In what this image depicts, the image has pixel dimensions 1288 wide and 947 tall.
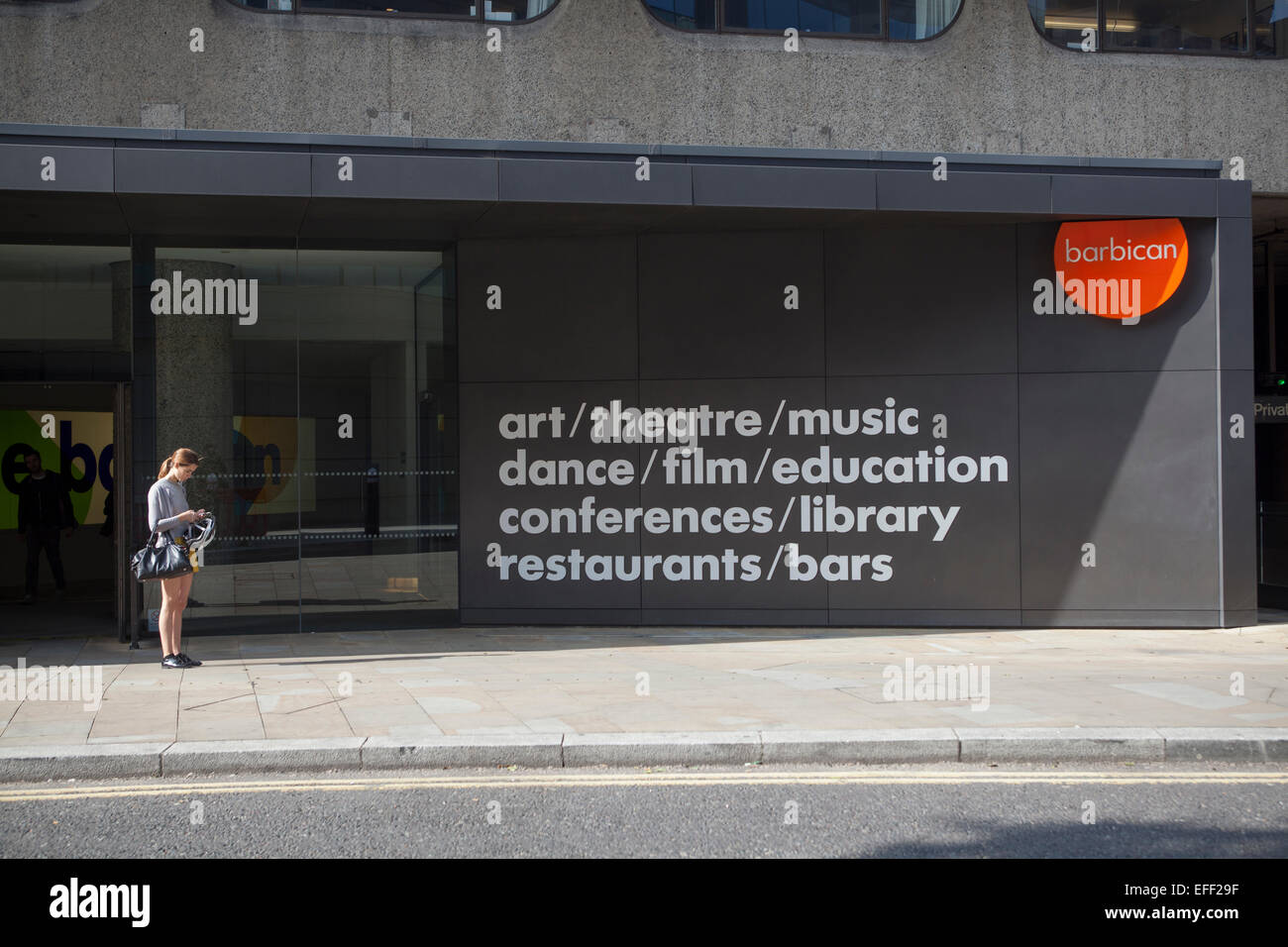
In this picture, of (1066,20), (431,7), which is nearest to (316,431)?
(431,7)

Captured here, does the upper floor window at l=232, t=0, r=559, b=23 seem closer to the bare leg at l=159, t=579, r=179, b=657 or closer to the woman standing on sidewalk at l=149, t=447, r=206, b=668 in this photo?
the woman standing on sidewalk at l=149, t=447, r=206, b=668

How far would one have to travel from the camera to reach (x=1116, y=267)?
1175cm

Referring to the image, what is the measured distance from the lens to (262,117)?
1178 cm

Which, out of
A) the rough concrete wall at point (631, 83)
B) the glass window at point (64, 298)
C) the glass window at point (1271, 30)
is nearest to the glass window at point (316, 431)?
the glass window at point (64, 298)

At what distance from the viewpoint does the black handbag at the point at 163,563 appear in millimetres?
9203

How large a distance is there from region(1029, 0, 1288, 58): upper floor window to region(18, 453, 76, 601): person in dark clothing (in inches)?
493

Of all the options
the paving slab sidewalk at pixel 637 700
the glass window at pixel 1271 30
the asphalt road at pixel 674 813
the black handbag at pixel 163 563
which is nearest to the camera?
the asphalt road at pixel 674 813

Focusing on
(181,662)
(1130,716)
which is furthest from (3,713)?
(1130,716)

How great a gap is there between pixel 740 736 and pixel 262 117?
8376 millimetres

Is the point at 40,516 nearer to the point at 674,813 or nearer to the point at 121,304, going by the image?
the point at 121,304

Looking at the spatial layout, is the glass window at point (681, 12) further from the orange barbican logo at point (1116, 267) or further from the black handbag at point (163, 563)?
the black handbag at point (163, 563)

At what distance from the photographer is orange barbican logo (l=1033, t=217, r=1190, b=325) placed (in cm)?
1167

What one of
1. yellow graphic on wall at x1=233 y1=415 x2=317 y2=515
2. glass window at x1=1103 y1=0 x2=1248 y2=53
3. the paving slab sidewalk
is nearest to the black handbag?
the paving slab sidewalk

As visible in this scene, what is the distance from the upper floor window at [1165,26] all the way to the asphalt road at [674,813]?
917 cm
